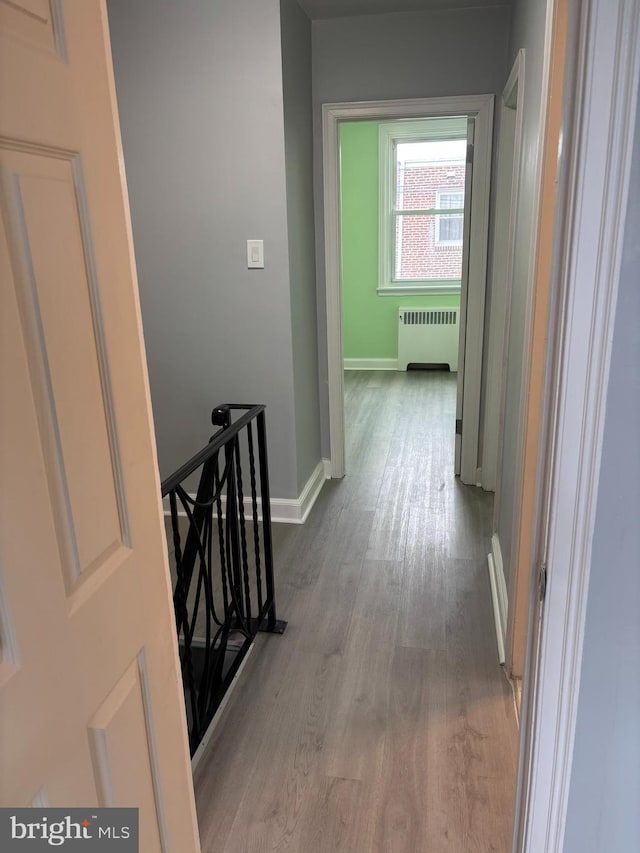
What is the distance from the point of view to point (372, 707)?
1980 millimetres

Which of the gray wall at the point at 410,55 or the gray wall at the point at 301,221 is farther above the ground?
the gray wall at the point at 410,55

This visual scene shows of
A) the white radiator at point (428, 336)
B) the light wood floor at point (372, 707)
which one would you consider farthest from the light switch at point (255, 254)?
the white radiator at point (428, 336)

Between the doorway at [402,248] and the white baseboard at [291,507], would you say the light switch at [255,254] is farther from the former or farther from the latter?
the doorway at [402,248]

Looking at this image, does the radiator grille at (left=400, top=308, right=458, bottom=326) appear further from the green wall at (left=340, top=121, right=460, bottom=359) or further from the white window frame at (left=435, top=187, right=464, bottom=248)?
the white window frame at (left=435, top=187, right=464, bottom=248)

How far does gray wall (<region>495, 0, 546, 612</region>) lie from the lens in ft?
6.14

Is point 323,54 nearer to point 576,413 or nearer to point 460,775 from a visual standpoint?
point 576,413

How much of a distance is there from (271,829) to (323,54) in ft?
11.2

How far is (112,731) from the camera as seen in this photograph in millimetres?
924

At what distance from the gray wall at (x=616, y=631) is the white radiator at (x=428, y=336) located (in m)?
5.63

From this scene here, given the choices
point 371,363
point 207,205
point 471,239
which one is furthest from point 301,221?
point 371,363

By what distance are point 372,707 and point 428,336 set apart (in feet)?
16.2

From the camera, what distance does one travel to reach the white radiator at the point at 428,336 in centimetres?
639

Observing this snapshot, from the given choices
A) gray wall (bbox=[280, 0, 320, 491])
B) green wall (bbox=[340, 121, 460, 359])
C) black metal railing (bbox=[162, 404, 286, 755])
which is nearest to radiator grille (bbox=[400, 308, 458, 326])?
green wall (bbox=[340, 121, 460, 359])

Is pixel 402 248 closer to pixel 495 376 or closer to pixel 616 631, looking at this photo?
pixel 495 376
